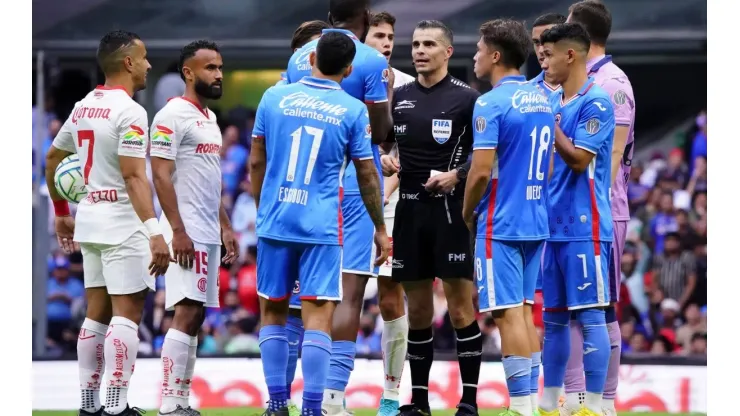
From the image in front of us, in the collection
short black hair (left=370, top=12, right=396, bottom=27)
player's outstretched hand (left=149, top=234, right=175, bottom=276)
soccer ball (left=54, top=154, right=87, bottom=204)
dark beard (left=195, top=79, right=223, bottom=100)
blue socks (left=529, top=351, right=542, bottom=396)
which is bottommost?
blue socks (left=529, top=351, right=542, bottom=396)

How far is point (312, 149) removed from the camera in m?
7.27

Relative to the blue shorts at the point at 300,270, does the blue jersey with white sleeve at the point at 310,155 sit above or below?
above

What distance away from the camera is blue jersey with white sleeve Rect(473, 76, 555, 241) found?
7.50m

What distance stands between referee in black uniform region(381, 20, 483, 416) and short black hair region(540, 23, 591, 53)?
709 millimetres

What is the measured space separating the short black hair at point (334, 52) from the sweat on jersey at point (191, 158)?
137 centimetres

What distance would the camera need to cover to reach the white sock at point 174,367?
320 inches

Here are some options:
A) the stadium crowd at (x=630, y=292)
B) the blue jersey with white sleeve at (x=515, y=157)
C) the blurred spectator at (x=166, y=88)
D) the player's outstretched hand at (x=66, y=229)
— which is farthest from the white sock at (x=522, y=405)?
the blurred spectator at (x=166, y=88)

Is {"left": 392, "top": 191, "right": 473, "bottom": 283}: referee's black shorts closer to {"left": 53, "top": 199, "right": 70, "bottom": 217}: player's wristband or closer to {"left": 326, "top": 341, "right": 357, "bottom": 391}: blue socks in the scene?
{"left": 326, "top": 341, "right": 357, "bottom": 391}: blue socks

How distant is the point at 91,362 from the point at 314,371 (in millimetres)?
1898

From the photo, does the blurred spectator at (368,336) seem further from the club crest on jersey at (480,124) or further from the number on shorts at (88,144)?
the club crest on jersey at (480,124)

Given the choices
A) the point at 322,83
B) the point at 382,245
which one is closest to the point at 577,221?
the point at 382,245

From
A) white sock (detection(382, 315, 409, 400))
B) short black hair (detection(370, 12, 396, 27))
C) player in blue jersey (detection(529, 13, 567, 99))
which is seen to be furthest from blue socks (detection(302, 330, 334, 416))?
short black hair (detection(370, 12, 396, 27))

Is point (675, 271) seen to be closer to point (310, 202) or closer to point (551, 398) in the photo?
point (551, 398)

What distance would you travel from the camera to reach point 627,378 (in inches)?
471
